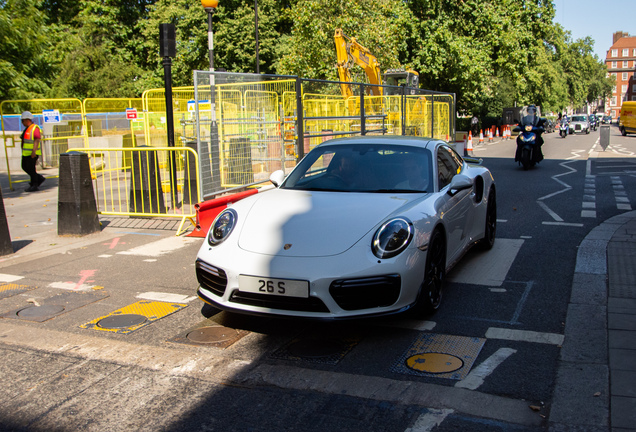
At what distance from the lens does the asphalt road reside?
3.36 metres

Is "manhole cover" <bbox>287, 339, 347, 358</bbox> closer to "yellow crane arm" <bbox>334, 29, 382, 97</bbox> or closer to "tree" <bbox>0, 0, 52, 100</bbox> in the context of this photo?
"tree" <bbox>0, 0, 52, 100</bbox>

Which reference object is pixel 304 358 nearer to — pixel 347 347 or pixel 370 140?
pixel 347 347

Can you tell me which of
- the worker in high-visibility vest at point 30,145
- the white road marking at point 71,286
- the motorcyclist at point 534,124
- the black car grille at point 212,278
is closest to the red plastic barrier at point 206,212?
the white road marking at point 71,286

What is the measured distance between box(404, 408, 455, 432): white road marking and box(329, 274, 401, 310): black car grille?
1055 mm

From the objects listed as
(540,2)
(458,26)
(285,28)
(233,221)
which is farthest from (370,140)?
(540,2)

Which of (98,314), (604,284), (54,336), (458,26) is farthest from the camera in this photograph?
(458,26)

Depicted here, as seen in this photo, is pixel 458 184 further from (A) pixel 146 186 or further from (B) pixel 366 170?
(A) pixel 146 186

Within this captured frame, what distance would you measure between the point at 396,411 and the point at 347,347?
1.03m

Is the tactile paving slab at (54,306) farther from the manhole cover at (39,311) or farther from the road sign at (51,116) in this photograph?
the road sign at (51,116)

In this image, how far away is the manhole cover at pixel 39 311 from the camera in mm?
5156

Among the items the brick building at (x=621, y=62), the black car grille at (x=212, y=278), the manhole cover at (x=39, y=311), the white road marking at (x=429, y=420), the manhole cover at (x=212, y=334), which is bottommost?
the white road marking at (x=429, y=420)

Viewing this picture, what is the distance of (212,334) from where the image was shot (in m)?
4.66

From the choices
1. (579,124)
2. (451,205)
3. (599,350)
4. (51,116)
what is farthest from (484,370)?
(579,124)

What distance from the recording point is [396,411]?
3.38 metres
